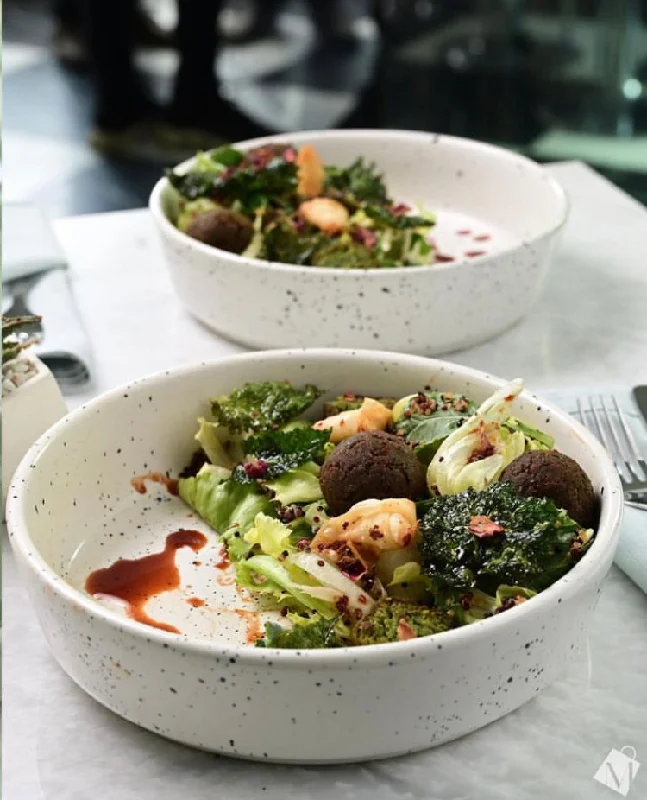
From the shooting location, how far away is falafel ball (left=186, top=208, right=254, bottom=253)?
5.60ft

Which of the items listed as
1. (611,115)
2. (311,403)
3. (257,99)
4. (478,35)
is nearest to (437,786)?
(311,403)

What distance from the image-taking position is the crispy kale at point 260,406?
1253 mm

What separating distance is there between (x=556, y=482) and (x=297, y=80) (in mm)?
4165

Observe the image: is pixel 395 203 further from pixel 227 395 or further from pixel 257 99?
pixel 257 99

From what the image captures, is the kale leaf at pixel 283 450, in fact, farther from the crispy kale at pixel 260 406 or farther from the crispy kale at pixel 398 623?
the crispy kale at pixel 398 623

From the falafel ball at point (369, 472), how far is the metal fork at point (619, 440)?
248 millimetres

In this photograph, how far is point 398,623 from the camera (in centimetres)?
95

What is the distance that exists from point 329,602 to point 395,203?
1246mm

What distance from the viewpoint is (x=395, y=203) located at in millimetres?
2123

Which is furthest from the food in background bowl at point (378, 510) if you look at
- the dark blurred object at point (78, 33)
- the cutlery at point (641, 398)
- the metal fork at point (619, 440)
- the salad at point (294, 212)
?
the dark blurred object at point (78, 33)

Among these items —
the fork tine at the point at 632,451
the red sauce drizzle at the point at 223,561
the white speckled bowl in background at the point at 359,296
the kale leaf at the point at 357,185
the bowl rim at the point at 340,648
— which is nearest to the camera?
the bowl rim at the point at 340,648

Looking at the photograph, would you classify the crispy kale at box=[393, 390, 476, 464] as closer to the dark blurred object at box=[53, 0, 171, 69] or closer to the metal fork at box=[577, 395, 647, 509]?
the metal fork at box=[577, 395, 647, 509]

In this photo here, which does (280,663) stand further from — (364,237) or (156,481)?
(364,237)

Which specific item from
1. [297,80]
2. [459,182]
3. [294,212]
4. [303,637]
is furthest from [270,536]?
[297,80]
